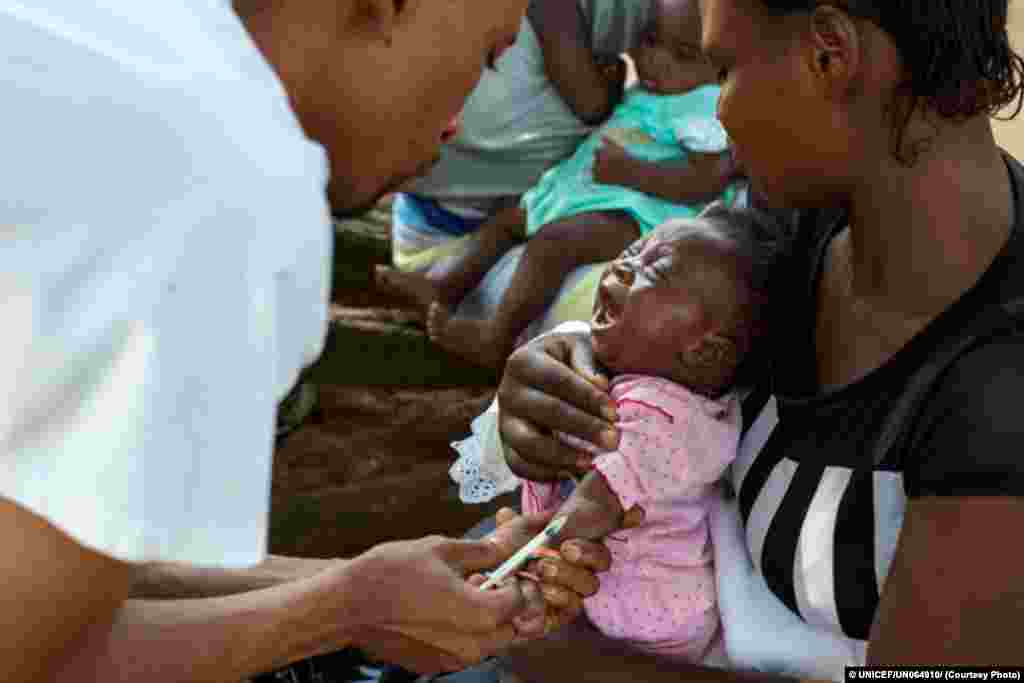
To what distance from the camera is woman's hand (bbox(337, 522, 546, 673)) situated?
1.69 m

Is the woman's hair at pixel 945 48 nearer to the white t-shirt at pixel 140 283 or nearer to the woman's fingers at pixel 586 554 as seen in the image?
the woman's fingers at pixel 586 554

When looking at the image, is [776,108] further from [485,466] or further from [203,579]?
[203,579]

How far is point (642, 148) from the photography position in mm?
3451

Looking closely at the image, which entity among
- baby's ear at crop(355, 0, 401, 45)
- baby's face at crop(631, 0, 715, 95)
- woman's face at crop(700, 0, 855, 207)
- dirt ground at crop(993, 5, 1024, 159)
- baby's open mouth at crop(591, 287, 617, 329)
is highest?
baby's ear at crop(355, 0, 401, 45)

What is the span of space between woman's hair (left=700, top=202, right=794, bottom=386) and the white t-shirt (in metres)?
1.02

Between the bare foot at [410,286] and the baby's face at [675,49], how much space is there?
84cm

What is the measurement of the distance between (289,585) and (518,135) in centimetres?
212

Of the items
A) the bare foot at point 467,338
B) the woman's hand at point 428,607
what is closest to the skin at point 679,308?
the woman's hand at point 428,607

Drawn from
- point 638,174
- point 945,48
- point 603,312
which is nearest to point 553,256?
point 638,174

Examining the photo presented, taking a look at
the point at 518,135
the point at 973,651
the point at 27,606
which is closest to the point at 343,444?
the point at 518,135

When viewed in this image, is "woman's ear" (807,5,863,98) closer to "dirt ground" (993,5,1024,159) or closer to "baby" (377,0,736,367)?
"baby" (377,0,736,367)

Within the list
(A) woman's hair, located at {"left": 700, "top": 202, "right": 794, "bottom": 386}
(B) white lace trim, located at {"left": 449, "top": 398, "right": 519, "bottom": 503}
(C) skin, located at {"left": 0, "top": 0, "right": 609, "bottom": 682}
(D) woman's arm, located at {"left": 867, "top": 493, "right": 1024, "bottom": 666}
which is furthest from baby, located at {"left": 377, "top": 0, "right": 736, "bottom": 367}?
(D) woman's arm, located at {"left": 867, "top": 493, "right": 1024, "bottom": 666}

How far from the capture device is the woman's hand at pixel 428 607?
1689mm

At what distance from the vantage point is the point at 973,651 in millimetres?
1601
